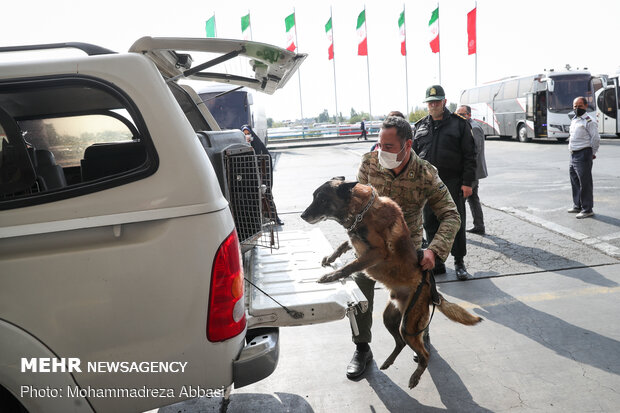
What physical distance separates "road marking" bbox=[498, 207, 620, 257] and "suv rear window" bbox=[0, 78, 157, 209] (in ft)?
18.7

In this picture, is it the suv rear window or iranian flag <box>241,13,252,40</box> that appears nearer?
the suv rear window

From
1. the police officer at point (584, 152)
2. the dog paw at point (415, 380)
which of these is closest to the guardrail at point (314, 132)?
the police officer at point (584, 152)

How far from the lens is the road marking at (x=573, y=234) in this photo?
5915 millimetres

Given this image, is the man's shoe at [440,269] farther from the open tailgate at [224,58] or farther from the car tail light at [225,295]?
the car tail light at [225,295]

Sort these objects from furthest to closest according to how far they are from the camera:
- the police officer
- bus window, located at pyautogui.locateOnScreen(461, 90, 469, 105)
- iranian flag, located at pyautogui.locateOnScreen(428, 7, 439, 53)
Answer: iranian flag, located at pyautogui.locateOnScreen(428, 7, 439, 53) < bus window, located at pyautogui.locateOnScreen(461, 90, 469, 105) < the police officer

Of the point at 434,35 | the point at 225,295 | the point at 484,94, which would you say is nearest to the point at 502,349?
the point at 225,295

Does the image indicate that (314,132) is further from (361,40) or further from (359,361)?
(359,361)

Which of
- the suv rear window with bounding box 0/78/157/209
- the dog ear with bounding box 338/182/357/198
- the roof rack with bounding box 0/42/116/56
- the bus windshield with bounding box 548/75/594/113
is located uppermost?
the bus windshield with bounding box 548/75/594/113

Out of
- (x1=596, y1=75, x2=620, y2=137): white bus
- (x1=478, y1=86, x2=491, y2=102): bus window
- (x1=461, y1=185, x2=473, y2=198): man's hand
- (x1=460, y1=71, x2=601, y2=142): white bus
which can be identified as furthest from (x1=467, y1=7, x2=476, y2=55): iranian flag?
(x1=461, y1=185, x2=473, y2=198): man's hand

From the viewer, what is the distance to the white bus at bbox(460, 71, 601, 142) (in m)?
22.6

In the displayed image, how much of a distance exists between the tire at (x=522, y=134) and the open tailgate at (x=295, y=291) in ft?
80.9

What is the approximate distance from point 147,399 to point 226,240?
28.4 inches

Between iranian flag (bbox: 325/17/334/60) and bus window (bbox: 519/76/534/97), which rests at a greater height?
iranian flag (bbox: 325/17/334/60)

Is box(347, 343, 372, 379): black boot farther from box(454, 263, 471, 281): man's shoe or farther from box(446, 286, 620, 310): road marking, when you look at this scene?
box(454, 263, 471, 281): man's shoe
